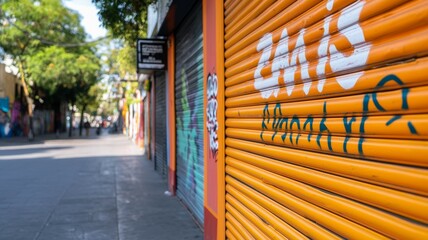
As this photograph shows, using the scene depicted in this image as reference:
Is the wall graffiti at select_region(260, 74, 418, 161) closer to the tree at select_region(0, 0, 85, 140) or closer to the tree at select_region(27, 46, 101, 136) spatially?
the tree at select_region(0, 0, 85, 140)

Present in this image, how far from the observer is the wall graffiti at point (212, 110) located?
16.7 ft

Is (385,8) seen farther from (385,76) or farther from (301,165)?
(301,165)

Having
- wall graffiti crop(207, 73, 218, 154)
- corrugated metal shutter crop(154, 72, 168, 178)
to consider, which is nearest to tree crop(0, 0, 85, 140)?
corrugated metal shutter crop(154, 72, 168, 178)

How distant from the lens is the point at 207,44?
5.57 metres

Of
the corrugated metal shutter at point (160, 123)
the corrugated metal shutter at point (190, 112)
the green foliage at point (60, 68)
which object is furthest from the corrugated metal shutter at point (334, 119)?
the green foliage at point (60, 68)

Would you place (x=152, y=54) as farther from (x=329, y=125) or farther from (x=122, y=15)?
(x=329, y=125)

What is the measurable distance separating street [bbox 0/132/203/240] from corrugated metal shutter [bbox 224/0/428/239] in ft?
9.94

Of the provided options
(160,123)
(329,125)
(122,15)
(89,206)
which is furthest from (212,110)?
(160,123)

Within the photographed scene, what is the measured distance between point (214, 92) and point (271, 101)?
1.91 metres

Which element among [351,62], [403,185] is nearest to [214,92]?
[351,62]

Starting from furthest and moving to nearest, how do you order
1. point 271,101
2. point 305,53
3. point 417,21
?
point 271,101 → point 305,53 → point 417,21

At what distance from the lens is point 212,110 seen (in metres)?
5.27

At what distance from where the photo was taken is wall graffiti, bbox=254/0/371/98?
83.7 inches

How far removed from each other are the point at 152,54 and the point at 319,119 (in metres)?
7.73
